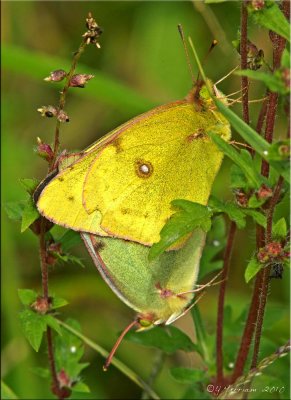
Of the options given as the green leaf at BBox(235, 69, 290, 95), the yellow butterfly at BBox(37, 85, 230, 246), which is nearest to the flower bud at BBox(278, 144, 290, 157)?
the green leaf at BBox(235, 69, 290, 95)

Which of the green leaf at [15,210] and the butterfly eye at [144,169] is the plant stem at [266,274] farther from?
the green leaf at [15,210]

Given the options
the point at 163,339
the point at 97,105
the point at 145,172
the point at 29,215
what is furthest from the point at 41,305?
the point at 97,105

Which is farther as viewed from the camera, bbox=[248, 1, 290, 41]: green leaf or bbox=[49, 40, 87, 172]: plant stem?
bbox=[49, 40, 87, 172]: plant stem

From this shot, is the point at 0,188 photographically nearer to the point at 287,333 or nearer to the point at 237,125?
the point at 287,333

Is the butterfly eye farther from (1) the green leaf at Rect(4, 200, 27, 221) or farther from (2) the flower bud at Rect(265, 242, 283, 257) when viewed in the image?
(2) the flower bud at Rect(265, 242, 283, 257)

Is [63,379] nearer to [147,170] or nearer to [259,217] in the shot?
[147,170]
